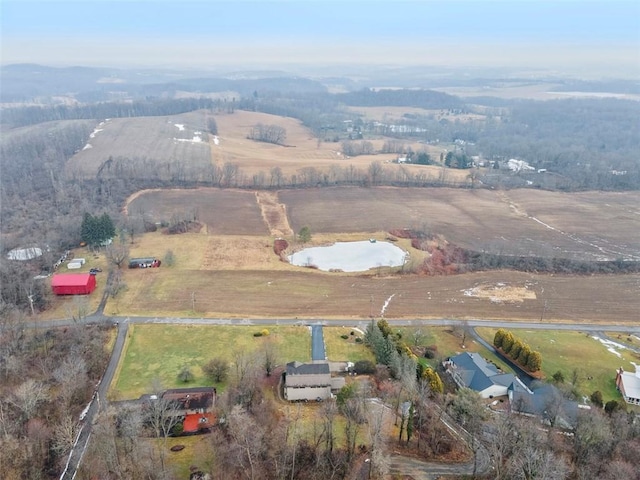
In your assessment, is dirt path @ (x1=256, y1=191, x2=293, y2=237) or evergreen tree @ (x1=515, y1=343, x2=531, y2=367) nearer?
evergreen tree @ (x1=515, y1=343, x2=531, y2=367)

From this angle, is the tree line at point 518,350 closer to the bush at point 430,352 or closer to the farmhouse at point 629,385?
the farmhouse at point 629,385

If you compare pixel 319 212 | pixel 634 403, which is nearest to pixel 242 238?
pixel 319 212

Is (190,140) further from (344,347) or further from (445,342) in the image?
(445,342)

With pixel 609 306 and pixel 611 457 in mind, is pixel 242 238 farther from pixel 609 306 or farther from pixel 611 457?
pixel 611 457

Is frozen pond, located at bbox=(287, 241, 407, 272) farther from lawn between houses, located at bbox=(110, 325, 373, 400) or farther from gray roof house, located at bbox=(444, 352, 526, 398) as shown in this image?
gray roof house, located at bbox=(444, 352, 526, 398)

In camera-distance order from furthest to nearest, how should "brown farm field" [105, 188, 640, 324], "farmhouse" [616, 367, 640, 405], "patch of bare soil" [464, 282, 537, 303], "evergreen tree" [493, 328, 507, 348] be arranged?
1. "patch of bare soil" [464, 282, 537, 303]
2. "brown farm field" [105, 188, 640, 324]
3. "evergreen tree" [493, 328, 507, 348]
4. "farmhouse" [616, 367, 640, 405]

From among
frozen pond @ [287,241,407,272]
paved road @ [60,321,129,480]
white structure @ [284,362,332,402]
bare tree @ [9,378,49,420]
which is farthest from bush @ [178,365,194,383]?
frozen pond @ [287,241,407,272]
